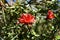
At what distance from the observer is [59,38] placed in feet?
10.2

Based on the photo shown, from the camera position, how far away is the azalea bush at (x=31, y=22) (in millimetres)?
3258

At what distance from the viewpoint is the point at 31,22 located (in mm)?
3197

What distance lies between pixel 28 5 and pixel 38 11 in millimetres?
150

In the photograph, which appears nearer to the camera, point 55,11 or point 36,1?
point 55,11

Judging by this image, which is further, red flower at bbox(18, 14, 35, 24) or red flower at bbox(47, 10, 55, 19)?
red flower at bbox(47, 10, 55, 19)

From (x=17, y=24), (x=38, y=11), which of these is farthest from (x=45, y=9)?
(x=17, y=24)

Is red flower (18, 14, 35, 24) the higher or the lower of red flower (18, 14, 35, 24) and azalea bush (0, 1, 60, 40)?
the higher

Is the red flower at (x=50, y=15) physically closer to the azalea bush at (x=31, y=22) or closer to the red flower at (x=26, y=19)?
the azalea bush at (x=31, y=22)

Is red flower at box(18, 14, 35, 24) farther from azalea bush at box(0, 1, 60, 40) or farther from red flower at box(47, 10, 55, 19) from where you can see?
red flower at box(47, 10, 55, 19)

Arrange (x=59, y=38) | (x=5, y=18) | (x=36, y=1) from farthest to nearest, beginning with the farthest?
(x=36, y=1) < (x=5, y=18) < (x=59, y=38)

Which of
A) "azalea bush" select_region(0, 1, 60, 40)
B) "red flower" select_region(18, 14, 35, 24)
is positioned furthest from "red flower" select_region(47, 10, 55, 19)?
"red flower" select_region(18, 14, 35, 24)

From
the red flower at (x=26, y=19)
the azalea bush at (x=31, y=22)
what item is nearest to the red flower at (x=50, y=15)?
the azalea bush at (x=31, y=22)

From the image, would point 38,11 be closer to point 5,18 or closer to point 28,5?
point 28,5

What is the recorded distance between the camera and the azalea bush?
3.26m
